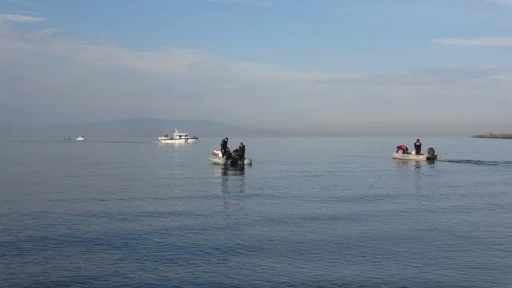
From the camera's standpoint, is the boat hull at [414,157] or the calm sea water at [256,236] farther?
the boat hull at [414,157]

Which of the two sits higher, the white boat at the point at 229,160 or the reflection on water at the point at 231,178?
the white boat at the point at 229,160

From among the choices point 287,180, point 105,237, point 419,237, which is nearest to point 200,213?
point 105,237

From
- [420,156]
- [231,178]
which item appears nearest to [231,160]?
[231,178]

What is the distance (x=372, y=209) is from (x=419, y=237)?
6850 millimetres

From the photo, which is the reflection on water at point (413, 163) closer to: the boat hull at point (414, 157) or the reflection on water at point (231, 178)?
the boat hull at point (414, 157)

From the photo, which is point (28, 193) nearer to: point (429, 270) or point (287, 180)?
point (287, 180)

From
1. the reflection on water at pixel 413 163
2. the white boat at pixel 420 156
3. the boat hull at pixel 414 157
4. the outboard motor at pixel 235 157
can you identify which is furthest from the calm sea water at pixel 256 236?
the boat hull at pixel 414 157

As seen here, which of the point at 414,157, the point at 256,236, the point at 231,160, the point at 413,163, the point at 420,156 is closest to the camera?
the point at 256,236

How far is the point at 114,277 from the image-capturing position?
14.5 m

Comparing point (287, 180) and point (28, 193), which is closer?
point (28, 193)

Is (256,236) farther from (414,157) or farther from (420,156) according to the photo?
(414,157)

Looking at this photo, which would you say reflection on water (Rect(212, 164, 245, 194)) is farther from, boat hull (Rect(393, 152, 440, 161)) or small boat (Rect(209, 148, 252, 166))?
boat hull (Rect(393, 152, 440, 161))

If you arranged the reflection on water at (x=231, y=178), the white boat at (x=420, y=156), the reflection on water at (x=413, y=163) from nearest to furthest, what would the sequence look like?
the reflection on water at (x=231, y=178) < the reflection on water at (x=413, y=163) < the white boat at (x=420, y=156)


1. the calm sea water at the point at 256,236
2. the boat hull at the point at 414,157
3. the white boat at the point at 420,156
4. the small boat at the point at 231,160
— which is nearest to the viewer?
the calm sea water at the point at 256,236
